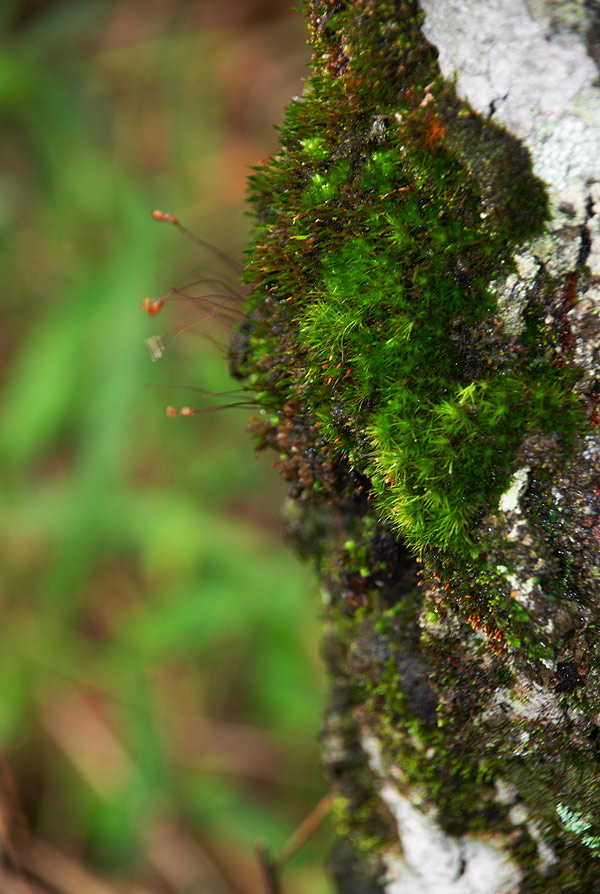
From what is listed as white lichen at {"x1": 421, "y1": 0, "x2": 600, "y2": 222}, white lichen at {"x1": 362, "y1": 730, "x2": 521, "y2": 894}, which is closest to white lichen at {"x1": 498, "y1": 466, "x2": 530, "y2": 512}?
white lichen at {"x1": 421, "y1": 0, "x2": 600, "y2": 222}

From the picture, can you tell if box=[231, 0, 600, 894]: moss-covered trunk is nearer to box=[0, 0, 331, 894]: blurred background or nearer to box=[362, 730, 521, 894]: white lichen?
box=[362, 730, 521, 894]: white lichen

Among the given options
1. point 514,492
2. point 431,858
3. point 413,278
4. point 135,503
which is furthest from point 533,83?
point 135,503

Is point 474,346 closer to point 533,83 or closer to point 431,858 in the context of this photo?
point 533,83

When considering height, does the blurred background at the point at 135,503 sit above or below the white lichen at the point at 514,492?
above

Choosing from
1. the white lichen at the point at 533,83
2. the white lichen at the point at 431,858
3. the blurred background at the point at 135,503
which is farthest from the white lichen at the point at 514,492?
the blurred background at the point at 135,503

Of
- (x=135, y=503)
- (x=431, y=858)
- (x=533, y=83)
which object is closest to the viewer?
(x=533, y=83)

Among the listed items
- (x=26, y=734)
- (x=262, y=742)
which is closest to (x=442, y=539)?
(x=262, y=742)

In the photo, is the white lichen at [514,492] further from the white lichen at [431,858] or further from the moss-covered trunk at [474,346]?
the white lichen at [431,858]
